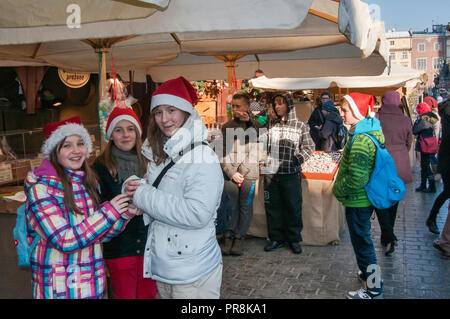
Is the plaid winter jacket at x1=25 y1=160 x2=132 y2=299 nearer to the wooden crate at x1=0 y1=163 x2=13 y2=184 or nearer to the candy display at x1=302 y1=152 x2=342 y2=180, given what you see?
the wooden crate at x1=0 y1=163 x2=13 y2=184

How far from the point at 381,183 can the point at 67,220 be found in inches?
110

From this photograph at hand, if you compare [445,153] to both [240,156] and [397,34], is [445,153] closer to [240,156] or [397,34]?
[240,156]

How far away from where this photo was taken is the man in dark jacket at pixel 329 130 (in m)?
9.41

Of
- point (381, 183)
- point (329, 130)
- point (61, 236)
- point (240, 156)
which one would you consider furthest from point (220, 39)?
point (329, 130)

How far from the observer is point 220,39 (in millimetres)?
4559

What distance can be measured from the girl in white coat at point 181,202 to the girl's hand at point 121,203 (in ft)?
0.16

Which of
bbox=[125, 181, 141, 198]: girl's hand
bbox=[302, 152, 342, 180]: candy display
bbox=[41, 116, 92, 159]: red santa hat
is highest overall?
bbox=[41, 116, 92, 159]: red santa hat

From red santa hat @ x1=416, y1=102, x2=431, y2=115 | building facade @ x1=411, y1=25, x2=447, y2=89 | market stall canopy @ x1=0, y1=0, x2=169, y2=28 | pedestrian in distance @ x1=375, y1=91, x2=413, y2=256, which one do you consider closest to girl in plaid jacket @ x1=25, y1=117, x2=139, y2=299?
market stall canopy @ x1=0, y1=0, x2=169, y2=28

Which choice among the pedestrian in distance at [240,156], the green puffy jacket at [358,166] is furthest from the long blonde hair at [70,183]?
the pedestrian in distance at [240,156]

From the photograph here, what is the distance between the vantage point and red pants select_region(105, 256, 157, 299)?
289cm

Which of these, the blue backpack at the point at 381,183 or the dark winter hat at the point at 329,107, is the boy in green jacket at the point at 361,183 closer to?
the blue backpack at the point at 381,183

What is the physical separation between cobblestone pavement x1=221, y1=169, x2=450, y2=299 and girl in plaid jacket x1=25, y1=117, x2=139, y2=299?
6.99 feet
